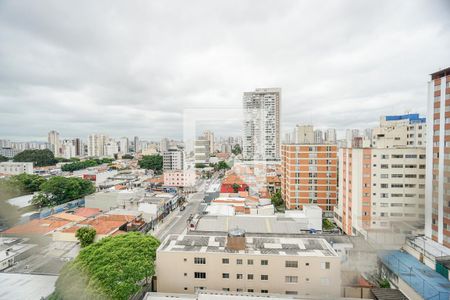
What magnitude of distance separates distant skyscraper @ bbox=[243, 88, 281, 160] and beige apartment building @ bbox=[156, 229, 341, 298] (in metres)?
8.98

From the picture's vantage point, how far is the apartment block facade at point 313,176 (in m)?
6.12

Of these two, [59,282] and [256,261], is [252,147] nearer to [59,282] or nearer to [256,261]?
[256,261]

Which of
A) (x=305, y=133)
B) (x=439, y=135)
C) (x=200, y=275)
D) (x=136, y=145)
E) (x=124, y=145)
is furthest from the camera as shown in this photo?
(x=136, y=145)

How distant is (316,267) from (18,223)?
2.56 m

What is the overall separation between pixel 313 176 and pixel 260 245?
3.80 m

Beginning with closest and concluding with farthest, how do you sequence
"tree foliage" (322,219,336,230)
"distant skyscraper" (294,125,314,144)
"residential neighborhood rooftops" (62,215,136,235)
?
"residential neighborhood rooftops" (62,215,136,235) < "tree foliage" (322,219,336,230) < "distant skyscraper" (294,125,314,144)

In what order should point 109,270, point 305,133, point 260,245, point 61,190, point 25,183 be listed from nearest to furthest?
1. point 109,270
2. point 260,245
3. point 25,183
4. point 61,190
5. point 305,133

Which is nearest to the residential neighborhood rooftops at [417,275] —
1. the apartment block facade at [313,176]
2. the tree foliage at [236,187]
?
the apartment block facade at [313,176]

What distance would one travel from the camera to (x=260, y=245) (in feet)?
9.59

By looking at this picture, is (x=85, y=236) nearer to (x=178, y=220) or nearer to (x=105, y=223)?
(x=105, y=223)

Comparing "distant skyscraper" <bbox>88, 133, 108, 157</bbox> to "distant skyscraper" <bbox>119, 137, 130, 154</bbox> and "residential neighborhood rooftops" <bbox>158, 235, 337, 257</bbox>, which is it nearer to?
"distant skyscraper" <bbox>119, 137, 130, 154</bbox>

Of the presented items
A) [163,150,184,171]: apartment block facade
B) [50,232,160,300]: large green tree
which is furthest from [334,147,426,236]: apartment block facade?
[163,150,184,171]: apartment block facade

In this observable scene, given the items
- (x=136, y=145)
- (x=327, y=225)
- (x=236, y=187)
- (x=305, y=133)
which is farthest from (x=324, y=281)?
(x=136, y=145)

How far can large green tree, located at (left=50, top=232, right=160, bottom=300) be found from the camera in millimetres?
2110
